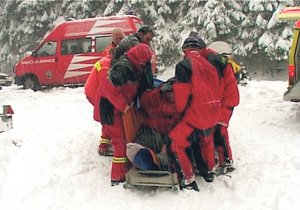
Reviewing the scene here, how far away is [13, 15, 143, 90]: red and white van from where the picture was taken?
16547 mm

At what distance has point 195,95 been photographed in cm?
584

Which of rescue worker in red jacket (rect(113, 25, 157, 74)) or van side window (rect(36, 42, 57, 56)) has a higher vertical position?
rescue worker in red jacket (rect(113, 25, 157, 74))

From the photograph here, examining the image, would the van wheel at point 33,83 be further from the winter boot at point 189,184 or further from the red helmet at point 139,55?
the winter boot at point 189,184

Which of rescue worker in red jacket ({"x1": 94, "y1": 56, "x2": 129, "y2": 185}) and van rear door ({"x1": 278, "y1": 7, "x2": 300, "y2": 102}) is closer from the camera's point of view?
rescue worker in red jacket ({"x1": 94, "y1": 56, "x2": 129, "y2": 185})

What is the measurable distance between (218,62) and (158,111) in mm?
1012

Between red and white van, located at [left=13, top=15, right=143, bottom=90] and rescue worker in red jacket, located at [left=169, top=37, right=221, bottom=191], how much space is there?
10.5 metres

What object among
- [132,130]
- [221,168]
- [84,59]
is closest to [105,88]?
[132,130]

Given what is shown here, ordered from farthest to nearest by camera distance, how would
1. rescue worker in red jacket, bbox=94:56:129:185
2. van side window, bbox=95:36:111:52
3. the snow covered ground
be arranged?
1. van side window, bbox=95:36:111:52
2. rescue worker in red jacket, bbox=94:56:129:185
3. the snow covered ground

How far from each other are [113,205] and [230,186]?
144cm

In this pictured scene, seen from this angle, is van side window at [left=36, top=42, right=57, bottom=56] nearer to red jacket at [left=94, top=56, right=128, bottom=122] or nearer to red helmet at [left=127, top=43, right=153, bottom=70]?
red jacket at [left=94, top=56, right=128, bottom=122]

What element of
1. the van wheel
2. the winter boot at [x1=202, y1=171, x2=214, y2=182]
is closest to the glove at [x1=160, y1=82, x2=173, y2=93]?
the winter boot at [x1=202, y1=171, x2=214, y2=182]

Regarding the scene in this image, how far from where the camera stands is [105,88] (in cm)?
616

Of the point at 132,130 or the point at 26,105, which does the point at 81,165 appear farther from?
the point at 26,105

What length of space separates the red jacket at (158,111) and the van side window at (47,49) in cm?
1132
